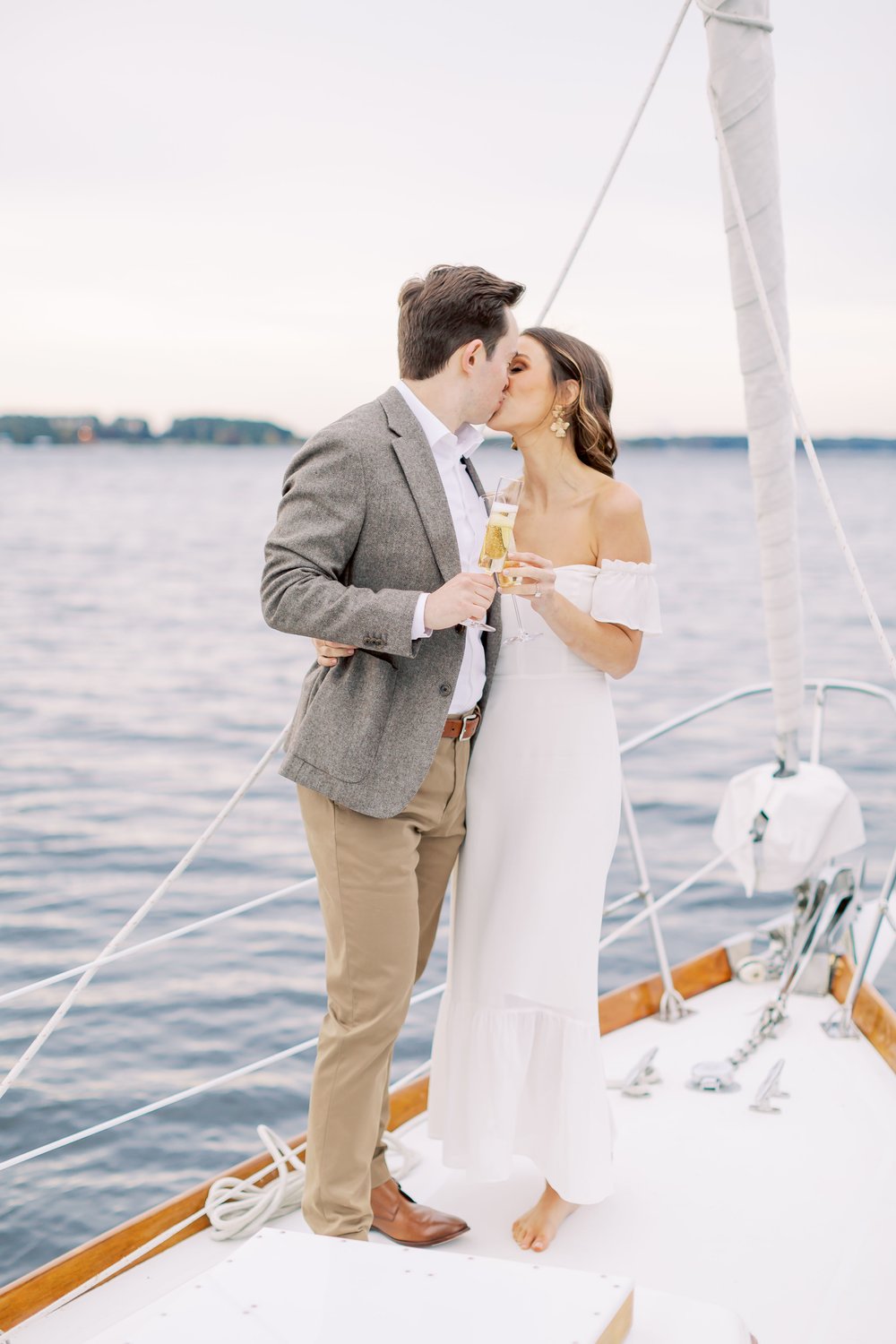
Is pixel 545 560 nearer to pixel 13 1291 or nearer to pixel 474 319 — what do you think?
pixel 474 319

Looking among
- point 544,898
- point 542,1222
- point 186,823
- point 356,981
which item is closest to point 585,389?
point 544,898

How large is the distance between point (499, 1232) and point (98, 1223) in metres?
2.37

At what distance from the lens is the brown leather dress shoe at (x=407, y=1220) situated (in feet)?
8.10

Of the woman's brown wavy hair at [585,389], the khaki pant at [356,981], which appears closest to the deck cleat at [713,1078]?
the khaki pant at [356,981]

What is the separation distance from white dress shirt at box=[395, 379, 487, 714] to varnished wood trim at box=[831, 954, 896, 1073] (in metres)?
1.57

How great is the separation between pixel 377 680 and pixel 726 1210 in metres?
1.28

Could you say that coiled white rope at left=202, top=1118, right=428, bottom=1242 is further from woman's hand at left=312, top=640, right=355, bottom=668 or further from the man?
woman's hand at left=312, top=640, right=355, bottom=668

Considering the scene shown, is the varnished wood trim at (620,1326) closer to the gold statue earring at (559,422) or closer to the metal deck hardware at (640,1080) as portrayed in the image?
the metal deck hardware at (640,1080)

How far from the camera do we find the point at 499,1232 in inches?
99.3

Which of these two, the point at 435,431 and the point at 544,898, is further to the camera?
the point at 544,898

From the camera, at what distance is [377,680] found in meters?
2.21

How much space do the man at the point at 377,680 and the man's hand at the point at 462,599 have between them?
78mm

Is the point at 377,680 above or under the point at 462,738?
above

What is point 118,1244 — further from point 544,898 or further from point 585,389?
point 585,389
